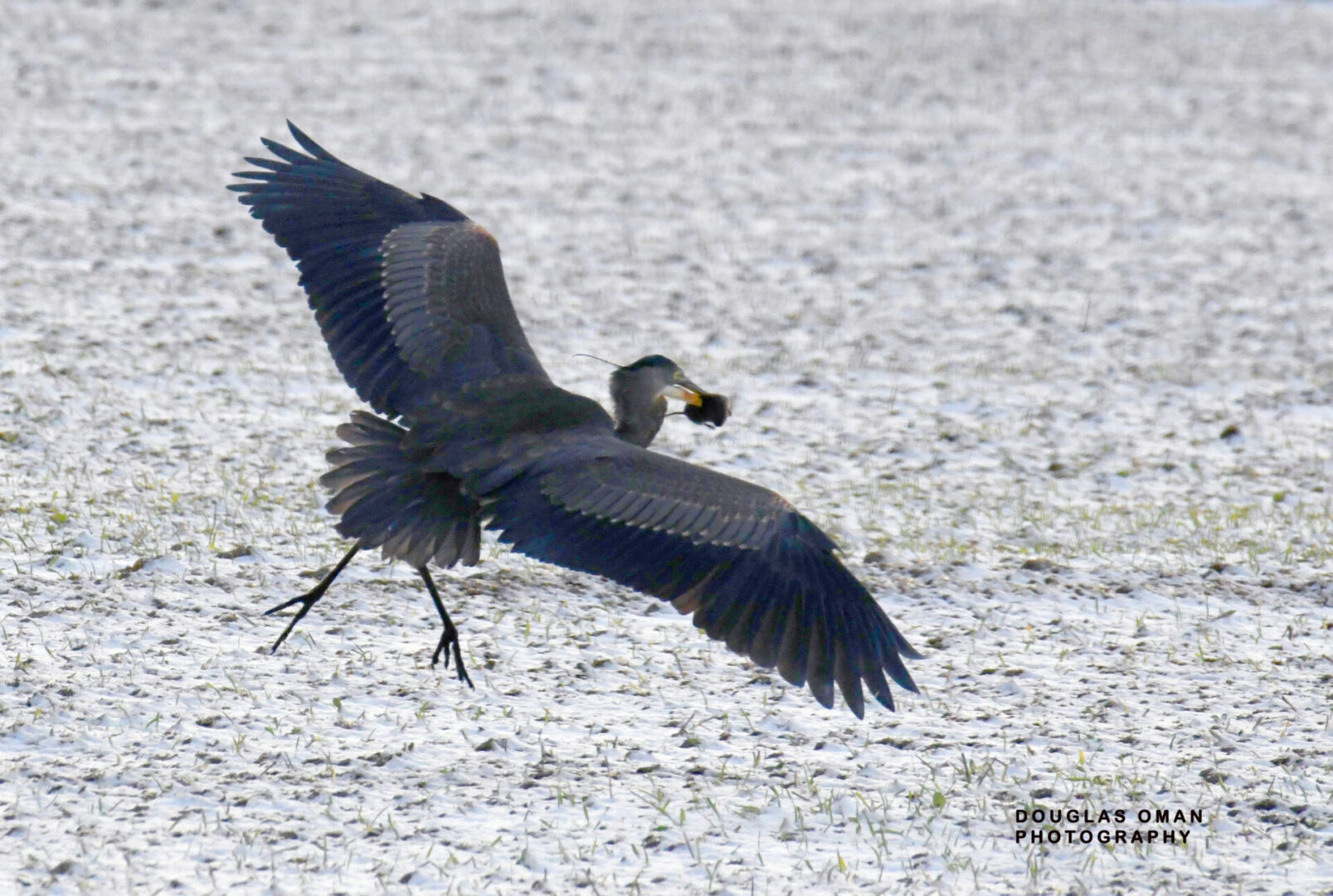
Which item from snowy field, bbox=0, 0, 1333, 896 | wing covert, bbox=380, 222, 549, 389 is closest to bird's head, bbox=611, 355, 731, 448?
wing covert, bbox=380, 222, 549, 389

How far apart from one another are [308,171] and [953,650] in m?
3.18

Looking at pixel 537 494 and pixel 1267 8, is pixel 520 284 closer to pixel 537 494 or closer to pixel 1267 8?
pixel 537 494

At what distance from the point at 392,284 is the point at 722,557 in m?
1.92

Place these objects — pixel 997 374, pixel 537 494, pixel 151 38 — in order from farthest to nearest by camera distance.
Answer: pixel 151 38 → pixel 997 374 → pixel 537 494

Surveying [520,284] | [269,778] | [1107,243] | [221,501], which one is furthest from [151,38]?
[269,778]

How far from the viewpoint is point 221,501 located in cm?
744

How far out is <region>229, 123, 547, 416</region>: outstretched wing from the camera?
231 inches

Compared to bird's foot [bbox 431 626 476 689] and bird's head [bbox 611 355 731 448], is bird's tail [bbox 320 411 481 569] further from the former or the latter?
bird's head [bbox 611 355 731 448]

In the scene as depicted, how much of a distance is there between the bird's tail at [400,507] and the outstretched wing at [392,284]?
38cm

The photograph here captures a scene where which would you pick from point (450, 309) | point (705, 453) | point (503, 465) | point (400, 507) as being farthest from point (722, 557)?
point (705, 453)

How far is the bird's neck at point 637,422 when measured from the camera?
5906 millimetres

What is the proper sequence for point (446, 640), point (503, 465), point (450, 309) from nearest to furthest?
point (503, 465)
point (446, 640)
point (450, 309)

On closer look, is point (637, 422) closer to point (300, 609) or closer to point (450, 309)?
point (450, 309)

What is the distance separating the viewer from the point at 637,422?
5.92m
